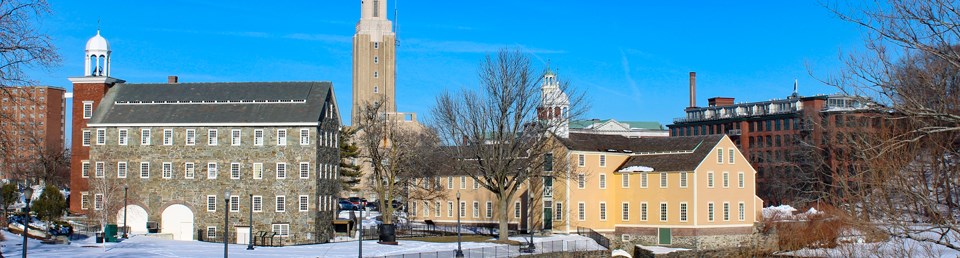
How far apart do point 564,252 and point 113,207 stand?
2574cm

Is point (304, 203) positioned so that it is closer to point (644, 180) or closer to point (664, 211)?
point (644, 180)

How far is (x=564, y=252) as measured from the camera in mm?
53156

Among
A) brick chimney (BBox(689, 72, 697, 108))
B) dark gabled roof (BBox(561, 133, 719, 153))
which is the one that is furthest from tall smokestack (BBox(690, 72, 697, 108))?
dark gabled roof (BBox(561, 133, 719, 153))

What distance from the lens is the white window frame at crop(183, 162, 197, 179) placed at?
59406 millimetres

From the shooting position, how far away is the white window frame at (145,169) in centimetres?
5997

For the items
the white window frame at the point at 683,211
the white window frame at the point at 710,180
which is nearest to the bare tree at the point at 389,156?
the white window frame at the point at 683,211

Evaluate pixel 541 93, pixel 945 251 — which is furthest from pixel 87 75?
pixel 945 251

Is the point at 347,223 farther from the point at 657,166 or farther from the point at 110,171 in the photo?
the point at 657,166

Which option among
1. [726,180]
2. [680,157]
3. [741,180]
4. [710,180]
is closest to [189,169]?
[680,157]

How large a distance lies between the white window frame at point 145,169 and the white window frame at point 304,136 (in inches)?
374

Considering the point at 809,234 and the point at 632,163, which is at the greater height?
the point at 632,163

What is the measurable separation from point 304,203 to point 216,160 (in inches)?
228

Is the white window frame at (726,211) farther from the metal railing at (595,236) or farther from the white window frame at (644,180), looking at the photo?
the metal railing at (595,236)

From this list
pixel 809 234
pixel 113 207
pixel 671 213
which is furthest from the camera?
pixel 671 213
